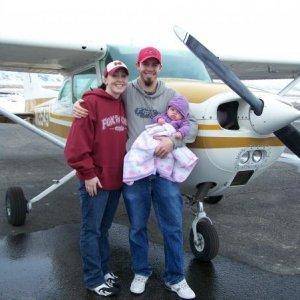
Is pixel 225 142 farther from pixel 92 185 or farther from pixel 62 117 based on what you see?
pixel 62 117

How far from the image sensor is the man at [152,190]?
9.95 feet

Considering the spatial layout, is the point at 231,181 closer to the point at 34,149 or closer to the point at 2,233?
the point at 2,233

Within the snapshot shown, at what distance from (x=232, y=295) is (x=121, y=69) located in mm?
1877

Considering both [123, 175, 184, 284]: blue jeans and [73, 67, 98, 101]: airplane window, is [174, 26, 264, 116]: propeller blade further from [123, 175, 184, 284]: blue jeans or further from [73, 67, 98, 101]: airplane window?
[73, 67, 98, 101]: airplane window

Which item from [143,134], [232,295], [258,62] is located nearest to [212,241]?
[232,295]

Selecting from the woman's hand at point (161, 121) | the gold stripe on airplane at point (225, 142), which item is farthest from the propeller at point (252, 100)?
the woman's hand at point (161, 121)

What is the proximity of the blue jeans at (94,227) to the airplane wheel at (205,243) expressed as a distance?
37.9 inches

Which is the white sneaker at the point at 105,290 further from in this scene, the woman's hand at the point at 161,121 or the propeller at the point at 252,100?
the propeller at the point at 252,100

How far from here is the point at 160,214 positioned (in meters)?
3.11

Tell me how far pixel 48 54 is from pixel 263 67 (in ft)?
11.9

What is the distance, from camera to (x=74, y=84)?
5.59 meters

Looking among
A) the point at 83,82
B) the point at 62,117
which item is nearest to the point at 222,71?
the point at 83,82

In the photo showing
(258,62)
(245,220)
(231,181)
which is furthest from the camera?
(258,62)

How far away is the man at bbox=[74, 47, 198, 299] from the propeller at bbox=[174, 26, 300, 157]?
28 cm
